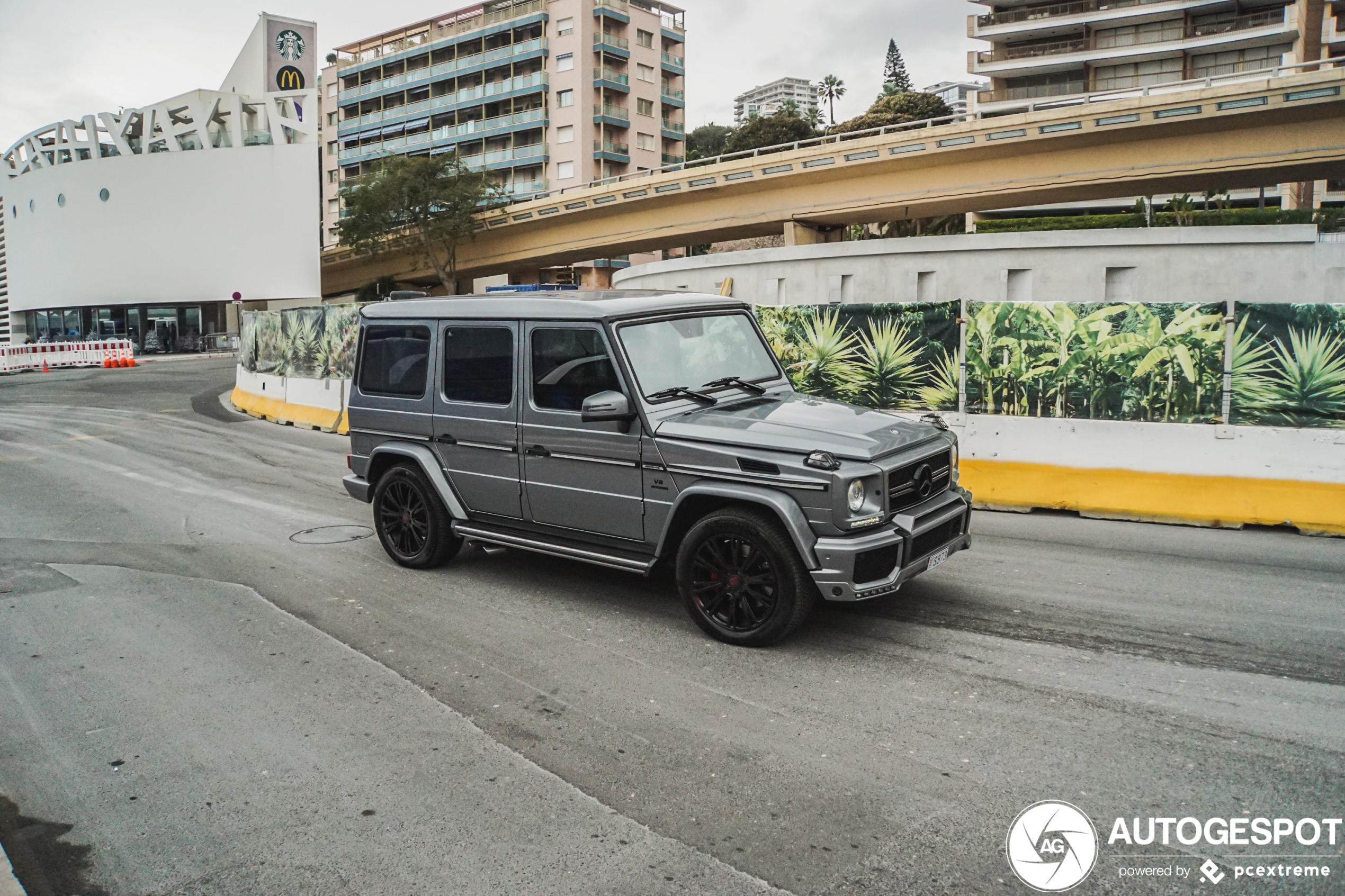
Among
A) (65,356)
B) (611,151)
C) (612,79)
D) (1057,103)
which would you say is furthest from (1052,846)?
(612,79)

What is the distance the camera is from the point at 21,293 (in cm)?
7112

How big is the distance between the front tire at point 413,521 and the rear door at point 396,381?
14.0 inches

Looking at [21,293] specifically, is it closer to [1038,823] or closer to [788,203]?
[788,203]

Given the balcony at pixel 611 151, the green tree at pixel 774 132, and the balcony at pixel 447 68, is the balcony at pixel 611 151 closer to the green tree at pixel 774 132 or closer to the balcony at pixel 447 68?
the balcony at pixel 447 68

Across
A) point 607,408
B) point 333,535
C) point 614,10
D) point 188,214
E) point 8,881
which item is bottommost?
point 8,881

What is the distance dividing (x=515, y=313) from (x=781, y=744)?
3.64 m

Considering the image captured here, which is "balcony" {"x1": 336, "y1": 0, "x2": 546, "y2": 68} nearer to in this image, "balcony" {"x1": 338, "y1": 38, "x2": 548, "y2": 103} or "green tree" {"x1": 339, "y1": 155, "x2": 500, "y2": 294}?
"balcony" {"x1": 338, "y1": 38, "x2": 548, "y2": 103}

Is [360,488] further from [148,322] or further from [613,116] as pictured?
[613,116]

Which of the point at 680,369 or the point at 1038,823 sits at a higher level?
the point at 680,369

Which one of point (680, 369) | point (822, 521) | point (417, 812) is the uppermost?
point (680, 369)

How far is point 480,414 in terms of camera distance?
7074 mm

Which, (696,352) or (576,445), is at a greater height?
(696,352)

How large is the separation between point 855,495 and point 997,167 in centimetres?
3859

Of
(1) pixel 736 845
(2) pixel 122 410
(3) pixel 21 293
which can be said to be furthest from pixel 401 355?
(3) pixel 21 293
